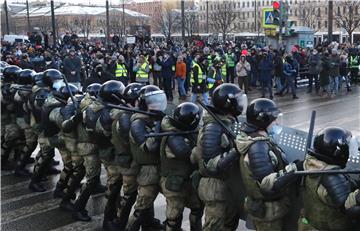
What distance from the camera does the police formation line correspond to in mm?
3746

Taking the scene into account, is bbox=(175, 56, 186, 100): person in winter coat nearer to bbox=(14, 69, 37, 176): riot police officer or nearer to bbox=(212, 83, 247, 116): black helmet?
bbox=(14, 69, 37, 176): riot police officer

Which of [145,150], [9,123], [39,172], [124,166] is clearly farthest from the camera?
[9,123]

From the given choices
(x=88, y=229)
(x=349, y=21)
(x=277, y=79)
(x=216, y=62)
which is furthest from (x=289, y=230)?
(x=349, y=21)

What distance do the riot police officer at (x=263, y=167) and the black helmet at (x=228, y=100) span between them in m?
0.35

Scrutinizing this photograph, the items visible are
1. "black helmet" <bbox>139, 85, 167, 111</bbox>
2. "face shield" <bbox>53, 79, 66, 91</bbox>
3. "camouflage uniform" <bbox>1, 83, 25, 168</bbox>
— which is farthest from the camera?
"camouflage uniform" <bbox>1, 83, 25, 168</bbox>

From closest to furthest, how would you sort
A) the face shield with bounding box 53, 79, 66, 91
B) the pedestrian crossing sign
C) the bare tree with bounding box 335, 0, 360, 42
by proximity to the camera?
the face shield with bounding box 53, 79, 66, 91
the pedestrian crossing sign
the bare tree with bounding box 335, 0, 360, 42

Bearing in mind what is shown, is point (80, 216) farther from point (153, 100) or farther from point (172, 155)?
point (172, 155)

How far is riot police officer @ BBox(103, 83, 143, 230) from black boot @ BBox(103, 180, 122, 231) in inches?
3.2

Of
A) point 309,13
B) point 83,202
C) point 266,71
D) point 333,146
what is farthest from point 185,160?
point 309,13

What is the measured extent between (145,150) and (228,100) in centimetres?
115

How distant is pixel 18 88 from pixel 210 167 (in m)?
5.21

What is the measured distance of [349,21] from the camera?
45.9 m

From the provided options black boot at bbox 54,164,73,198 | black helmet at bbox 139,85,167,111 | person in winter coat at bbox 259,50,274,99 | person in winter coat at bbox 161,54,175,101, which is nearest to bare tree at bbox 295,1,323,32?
person in winter coat at bbox 259,50,274,99

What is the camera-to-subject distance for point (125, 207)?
594 cm
